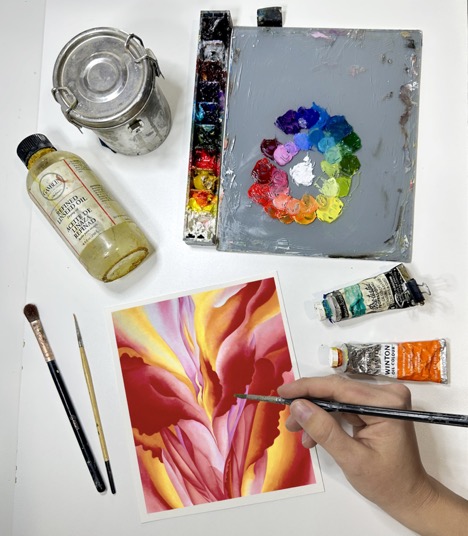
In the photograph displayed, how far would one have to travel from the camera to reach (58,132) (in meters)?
0.98

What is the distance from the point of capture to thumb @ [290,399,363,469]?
751 mm

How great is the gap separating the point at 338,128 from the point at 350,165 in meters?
0.07

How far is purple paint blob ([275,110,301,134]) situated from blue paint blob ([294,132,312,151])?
0.04 ft

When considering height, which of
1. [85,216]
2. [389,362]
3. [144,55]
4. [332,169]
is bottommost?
[389,362]

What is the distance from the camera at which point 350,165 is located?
36.4 inches

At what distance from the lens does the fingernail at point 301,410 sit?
76cm

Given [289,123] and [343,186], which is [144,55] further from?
[343,186]

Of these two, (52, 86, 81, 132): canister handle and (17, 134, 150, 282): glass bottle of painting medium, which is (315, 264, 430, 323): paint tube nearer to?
(17, 134, 150, 282): glass bottle of painting medium

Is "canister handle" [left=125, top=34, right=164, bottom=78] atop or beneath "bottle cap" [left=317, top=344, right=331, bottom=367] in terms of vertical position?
atop

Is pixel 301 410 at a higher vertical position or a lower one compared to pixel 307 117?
lower

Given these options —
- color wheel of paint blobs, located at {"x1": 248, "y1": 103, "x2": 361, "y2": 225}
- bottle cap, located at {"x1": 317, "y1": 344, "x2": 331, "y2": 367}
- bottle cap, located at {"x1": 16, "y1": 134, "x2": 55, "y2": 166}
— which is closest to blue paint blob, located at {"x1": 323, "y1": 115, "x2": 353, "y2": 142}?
color wheel of paint blobs, located at {"x1": 248, "y1": 103, "x2": 361, "y2": 225}

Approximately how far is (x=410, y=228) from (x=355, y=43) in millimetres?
336

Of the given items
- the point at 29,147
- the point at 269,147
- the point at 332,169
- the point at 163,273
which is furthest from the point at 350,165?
the point at 29,147

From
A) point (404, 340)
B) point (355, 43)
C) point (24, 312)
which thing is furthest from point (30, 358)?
point (355, 43)
